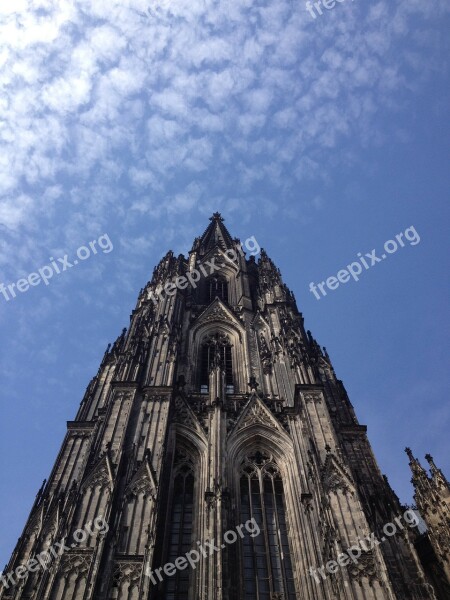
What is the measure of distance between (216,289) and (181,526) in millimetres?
20635

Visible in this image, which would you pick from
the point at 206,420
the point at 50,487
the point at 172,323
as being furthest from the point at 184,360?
the point at 50,487

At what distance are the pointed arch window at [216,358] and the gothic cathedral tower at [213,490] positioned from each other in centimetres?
15

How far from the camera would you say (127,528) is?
49.6ft

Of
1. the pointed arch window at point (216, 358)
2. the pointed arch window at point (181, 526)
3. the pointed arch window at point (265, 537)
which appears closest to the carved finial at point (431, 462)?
the pointed arch window at point (265, 537)

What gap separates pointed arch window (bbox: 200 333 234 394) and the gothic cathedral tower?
5.9 inches

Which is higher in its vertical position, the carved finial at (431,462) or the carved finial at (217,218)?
the carved finial at (217,218)

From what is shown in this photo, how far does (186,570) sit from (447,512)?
8365 millimetres

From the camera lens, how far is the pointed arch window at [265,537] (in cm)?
1545

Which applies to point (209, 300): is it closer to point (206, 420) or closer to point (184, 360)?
point (184, 360)

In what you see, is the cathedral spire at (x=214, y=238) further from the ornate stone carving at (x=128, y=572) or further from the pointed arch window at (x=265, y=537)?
the ornate stone carving at (x=128, y=572)

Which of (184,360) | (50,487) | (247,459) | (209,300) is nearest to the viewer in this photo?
(50,487)

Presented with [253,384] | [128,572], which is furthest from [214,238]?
[128,572]

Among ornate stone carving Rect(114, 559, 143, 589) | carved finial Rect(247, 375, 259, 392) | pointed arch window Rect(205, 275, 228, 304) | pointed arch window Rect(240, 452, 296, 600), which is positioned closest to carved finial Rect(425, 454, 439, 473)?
pointed arch window Rect(240, 452, 296, 600)

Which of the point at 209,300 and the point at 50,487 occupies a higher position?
the point at 209,300
